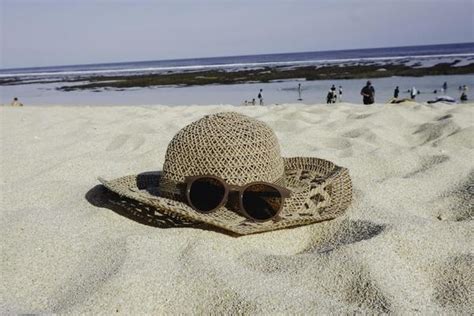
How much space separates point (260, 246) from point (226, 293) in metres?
0.49

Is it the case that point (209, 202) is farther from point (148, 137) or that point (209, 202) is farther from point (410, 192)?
point (148, 137)

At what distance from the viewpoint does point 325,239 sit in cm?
234

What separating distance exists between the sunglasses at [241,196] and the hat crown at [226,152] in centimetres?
6

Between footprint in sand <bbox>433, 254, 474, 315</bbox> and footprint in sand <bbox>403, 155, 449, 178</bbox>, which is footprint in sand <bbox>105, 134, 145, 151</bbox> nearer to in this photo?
footprint in sand <bbox>403, 155, 449, 178</bbox>

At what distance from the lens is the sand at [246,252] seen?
5.82ft

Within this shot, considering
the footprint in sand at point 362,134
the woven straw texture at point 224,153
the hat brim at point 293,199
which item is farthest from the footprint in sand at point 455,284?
→ the footprint in sand at point 362,134

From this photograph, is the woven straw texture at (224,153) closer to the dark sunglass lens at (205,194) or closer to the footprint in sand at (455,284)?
the dark sunglass lens at (205,194)

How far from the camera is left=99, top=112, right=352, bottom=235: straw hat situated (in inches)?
88.5

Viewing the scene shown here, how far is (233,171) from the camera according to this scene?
7.55 ft

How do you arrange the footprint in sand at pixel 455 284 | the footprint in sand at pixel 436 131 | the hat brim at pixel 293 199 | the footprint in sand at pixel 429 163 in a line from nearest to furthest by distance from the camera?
the footprint in sand at pixel 455 284 < the hat brim at pixel 293 199 < the footprint in sand at pixel 429 163 < the footprint in sand at pixel 436 131

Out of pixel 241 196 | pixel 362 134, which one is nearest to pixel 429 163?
pixel 362 134

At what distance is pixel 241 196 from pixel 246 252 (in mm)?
270

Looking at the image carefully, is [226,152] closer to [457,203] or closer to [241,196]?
[241,196]

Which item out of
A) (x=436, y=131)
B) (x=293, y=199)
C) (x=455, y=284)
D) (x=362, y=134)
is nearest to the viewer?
(x=455, y=284)
